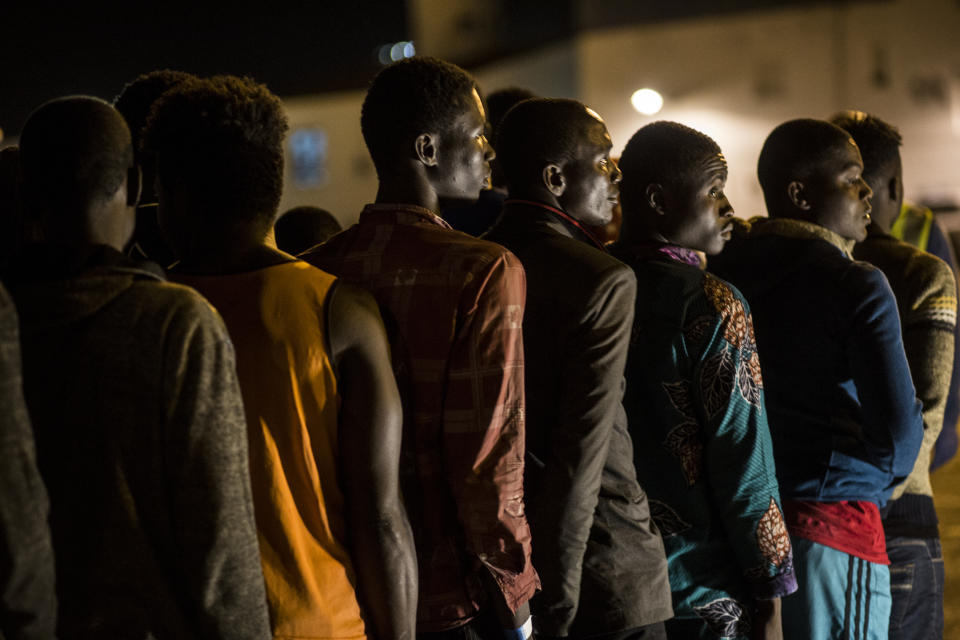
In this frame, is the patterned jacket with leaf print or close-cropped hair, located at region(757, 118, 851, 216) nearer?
the patterned jacket with leaf print

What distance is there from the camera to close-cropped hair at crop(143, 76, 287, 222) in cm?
207

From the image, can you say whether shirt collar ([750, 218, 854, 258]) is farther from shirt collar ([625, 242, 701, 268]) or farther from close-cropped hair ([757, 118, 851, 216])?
shirt collar ([625, 242, 701, 268])

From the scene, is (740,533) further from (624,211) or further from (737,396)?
(624,211)

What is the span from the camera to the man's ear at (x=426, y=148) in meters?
2.55

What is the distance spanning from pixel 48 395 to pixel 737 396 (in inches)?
68.2

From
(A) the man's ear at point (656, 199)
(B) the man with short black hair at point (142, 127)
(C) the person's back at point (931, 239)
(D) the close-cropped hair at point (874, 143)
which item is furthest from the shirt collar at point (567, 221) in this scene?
(C) the person's back at point (931, 239)

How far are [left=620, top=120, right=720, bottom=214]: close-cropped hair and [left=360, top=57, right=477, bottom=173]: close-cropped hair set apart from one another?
0.70 meters

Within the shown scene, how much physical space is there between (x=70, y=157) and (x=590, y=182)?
56.8 inches

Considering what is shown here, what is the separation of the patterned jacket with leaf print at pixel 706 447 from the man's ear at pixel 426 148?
0.72m

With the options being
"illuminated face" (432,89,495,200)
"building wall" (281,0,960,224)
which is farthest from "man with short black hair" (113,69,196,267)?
"building wall" (281,0,960,224)

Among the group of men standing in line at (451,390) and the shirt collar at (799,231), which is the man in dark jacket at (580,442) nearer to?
the group of men standing in line at (451,390)

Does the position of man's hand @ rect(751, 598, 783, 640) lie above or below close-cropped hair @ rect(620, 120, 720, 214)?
below

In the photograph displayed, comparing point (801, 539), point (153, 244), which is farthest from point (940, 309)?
point (153, 244)

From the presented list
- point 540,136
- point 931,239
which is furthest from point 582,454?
point 931,239
